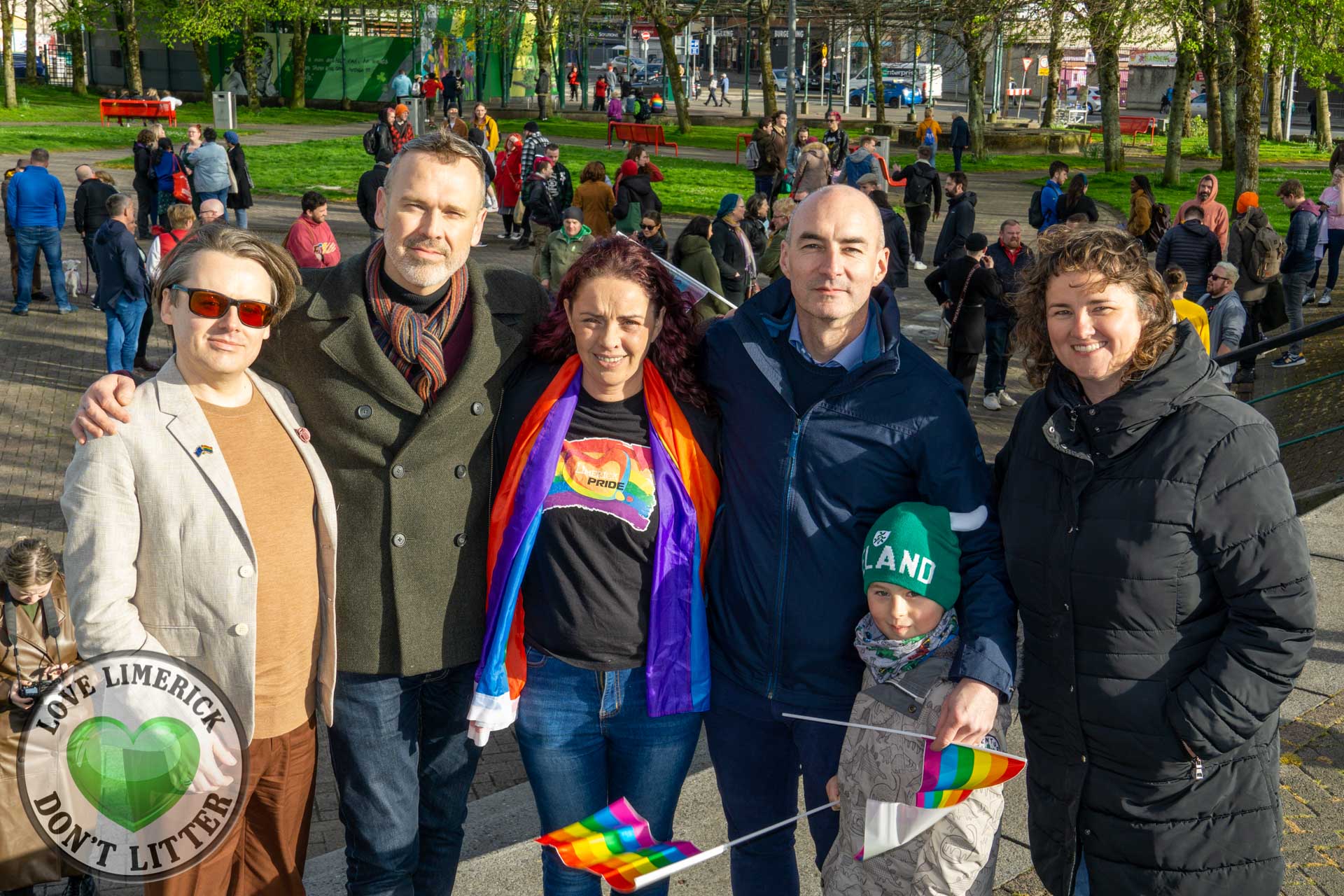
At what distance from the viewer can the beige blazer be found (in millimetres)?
2803

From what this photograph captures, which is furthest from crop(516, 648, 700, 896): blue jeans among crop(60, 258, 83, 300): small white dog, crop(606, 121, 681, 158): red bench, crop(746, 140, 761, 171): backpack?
crop(606, 121, 681, 158): red bench

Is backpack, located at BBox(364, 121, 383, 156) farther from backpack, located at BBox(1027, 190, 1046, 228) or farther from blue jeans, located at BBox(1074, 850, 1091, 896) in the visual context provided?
blue jeans, located at BBox(1074, 850, 1091, 896)

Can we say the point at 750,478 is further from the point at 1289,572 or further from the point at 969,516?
the point at 1289,572

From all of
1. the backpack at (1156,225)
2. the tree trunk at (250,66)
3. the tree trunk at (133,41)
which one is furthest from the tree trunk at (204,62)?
the backpack at (1156,225)

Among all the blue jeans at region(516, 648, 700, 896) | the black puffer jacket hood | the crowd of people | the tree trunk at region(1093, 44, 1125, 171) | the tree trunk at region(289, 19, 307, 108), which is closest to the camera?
the black puffer jacket hood

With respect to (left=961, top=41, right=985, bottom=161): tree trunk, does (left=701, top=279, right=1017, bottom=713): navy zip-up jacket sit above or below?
below

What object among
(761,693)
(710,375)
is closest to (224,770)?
(761,693)

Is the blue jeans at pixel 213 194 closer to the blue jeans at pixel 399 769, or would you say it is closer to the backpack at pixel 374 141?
the backpack at pixel 374 141

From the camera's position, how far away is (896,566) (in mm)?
2930

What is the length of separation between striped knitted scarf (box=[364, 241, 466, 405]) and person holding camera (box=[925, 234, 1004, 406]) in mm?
9032

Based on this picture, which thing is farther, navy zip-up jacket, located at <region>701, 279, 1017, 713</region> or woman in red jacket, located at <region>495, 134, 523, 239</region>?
woman in red jacket, located at <region>495, 134, 523, 239</region>

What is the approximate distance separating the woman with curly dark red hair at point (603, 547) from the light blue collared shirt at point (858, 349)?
0.29 metres

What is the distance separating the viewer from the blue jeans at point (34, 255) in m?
14.8

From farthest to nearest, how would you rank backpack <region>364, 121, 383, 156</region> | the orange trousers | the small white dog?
backpack <region>364, 121, 383, 156</region>, the small white dog, the orange trousers
